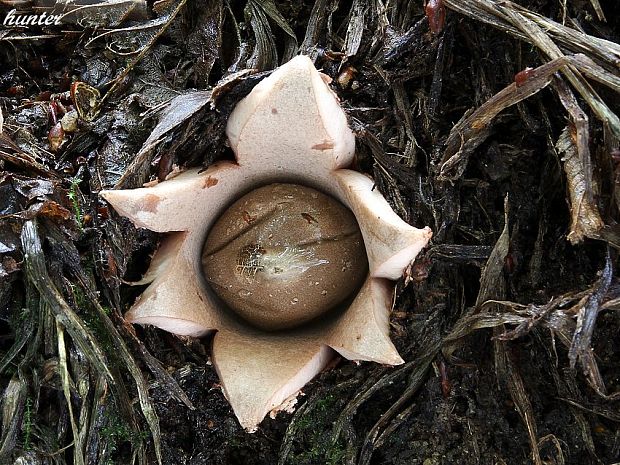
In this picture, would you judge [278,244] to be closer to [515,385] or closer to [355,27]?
[355,27]

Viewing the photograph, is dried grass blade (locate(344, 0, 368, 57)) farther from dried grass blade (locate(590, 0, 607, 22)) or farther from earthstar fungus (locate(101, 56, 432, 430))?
dried grass blade (locate(590, 0, 607, 22))

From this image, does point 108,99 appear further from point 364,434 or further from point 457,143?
point 364,434

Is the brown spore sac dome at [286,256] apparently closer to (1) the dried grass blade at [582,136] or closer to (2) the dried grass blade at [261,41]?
(2) the dried grass blade at [261,41]

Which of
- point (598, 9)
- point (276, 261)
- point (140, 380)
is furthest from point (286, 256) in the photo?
point (598, 9)

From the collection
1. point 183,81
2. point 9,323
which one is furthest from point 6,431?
point 183,81

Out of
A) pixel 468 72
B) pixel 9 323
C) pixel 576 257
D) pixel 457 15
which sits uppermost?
pixel 457 15
